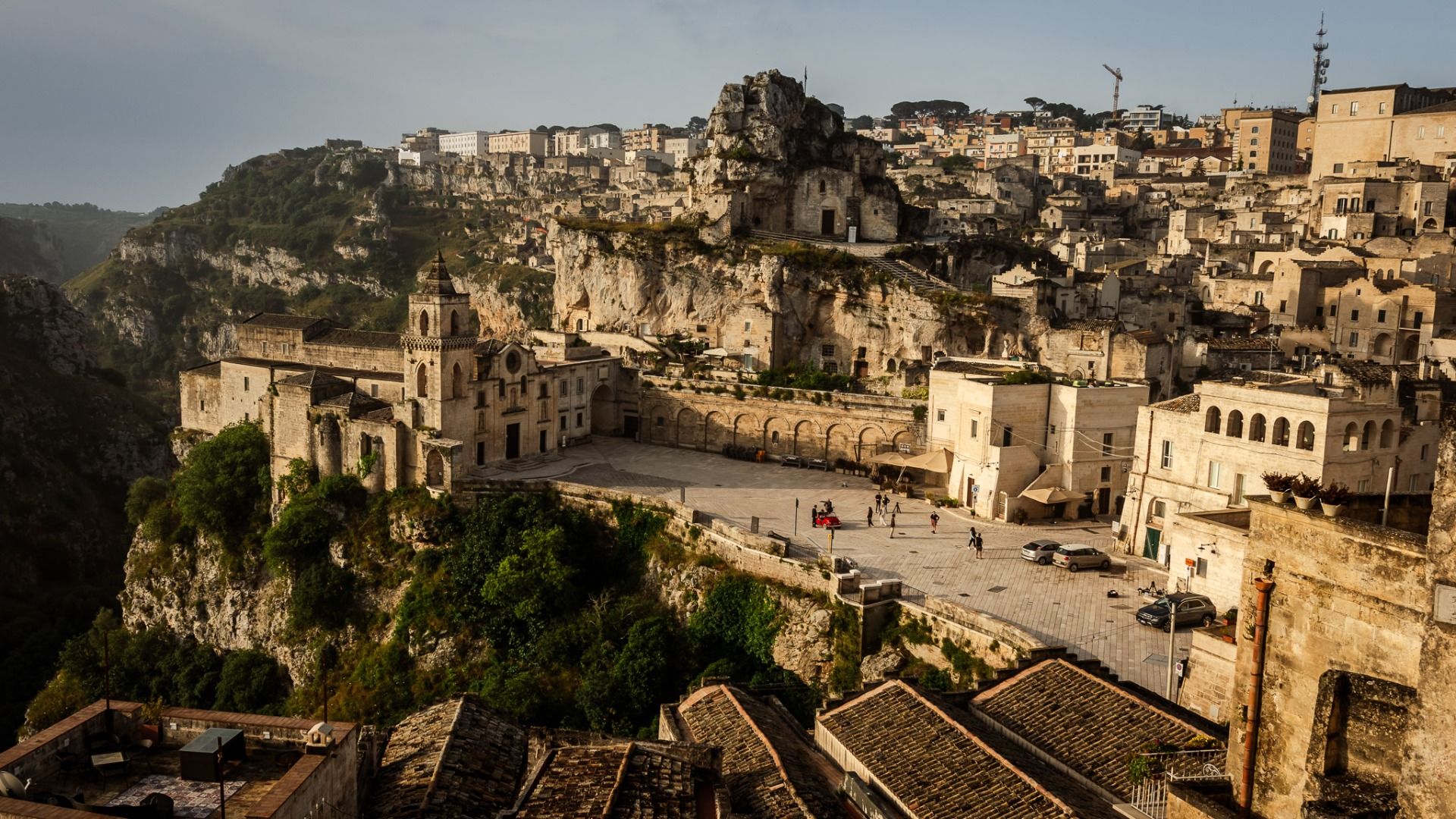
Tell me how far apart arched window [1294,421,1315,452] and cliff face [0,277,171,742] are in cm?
5203

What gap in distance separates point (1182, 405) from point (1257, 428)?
2.79 m

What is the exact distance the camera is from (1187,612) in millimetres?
25453

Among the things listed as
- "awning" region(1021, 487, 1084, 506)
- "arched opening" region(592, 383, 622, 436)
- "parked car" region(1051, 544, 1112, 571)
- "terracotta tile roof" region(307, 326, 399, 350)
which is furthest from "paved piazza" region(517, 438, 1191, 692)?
"terracotta tile roof" region(307, 326, 399, 350)

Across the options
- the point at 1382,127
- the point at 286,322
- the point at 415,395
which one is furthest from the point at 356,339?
the point at 1382,127

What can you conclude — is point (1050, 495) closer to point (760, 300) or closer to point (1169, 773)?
point (1169, 773)

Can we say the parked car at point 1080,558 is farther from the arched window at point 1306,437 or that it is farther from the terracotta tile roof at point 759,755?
the terracotta tile roof at point 759,755

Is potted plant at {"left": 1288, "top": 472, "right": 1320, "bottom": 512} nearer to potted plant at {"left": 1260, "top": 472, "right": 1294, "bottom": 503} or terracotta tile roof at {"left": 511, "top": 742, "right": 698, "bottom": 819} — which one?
potted plant at {"left": 1260, "top": 472, "right": 1294, "bottom": 503}

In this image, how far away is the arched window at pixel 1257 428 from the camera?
29.3 meters

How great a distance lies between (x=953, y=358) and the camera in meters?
44.1

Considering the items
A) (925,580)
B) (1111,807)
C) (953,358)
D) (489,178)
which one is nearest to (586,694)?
(925,580)

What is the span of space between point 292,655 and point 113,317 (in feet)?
303

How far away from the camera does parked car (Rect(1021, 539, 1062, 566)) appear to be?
31406 mm

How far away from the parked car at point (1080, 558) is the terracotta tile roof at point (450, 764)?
16645 mm

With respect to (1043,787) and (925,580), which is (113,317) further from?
(1043,787)
